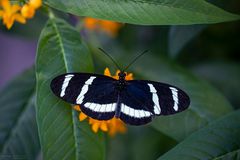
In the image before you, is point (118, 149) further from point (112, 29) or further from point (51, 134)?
point (51, 134)

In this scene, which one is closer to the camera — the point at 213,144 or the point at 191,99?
the point at 213,144

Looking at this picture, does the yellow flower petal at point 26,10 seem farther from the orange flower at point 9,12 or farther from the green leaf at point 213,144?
the green leaf at point 213,144

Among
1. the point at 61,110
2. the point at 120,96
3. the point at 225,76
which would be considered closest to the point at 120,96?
the point at 120,96

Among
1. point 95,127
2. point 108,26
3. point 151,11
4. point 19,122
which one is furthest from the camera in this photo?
point 108,26

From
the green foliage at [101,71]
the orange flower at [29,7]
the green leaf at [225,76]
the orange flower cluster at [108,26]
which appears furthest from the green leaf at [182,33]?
the orange flower cluster at [108,26]

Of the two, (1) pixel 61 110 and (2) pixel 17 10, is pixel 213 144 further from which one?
(2) pixel 17 10

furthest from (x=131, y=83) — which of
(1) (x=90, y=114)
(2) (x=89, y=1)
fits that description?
(2) (x=89, y=1)

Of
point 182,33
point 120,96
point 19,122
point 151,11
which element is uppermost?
point 151,11
